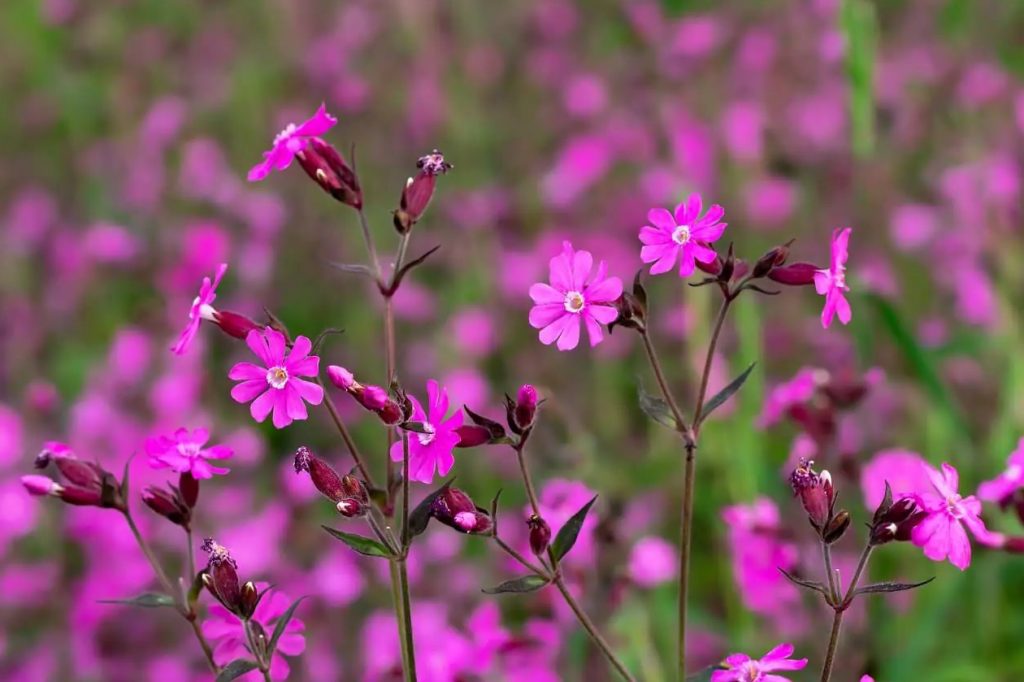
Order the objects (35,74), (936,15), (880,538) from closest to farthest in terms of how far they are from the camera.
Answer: (880,538) → (936,15) → (35,74)

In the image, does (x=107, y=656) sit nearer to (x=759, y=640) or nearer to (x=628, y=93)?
(x=759, y=640)

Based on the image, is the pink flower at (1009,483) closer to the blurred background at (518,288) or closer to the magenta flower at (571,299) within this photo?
the blurred background at (518,288)

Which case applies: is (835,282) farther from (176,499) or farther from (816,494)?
(176,499)

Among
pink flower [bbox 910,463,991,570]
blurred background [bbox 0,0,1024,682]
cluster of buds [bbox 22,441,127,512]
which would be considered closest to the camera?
pink flower [bbox 910,463,991,570]

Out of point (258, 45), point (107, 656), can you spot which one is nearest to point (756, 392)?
point (107, 656)

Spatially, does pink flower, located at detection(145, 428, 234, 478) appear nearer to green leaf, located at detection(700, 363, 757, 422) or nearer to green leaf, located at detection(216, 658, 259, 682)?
green leaf, located at detection(216, 658, 259, 682)

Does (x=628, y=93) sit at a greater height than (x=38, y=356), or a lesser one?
greater

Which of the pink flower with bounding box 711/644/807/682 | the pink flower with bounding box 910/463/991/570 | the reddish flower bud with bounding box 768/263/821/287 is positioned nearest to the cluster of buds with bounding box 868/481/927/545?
the pink flower with bounding box 910/463/991/570

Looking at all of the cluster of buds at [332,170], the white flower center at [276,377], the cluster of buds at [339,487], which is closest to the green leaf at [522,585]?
the cluster of buds at [339,487]
